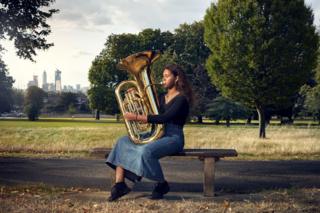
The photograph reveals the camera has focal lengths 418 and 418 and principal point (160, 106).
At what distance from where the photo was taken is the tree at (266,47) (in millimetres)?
23219

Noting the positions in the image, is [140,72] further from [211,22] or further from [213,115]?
[213,115]

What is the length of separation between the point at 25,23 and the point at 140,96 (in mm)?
10622

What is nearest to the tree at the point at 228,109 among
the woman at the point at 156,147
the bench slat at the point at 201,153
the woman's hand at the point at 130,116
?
the bench slat at the point at 201,153

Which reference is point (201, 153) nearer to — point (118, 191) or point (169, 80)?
point (169, 80)

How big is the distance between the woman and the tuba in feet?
0.41

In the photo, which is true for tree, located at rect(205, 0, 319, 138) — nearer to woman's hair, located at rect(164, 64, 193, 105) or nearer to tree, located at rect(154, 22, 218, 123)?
woman's hair, located at rect(164, 64, 193, 105)

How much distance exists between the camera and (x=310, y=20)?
23797 millimetres

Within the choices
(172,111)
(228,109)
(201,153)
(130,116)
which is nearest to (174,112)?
(172,111)

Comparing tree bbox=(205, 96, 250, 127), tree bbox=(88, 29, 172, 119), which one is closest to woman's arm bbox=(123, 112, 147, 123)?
tree bbox=(205, 96, 250, 127)

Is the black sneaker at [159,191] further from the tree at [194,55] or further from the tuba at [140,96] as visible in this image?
the tree at [194,55]

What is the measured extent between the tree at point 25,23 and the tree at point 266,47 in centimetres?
1153

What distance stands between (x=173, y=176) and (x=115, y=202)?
2.79 m

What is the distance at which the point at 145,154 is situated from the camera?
617 cm

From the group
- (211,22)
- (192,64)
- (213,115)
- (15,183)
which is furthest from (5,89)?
(15,183)
